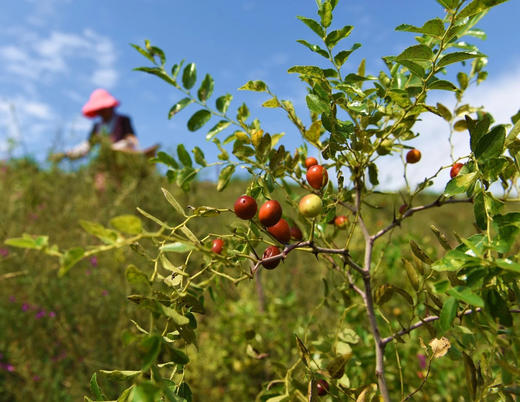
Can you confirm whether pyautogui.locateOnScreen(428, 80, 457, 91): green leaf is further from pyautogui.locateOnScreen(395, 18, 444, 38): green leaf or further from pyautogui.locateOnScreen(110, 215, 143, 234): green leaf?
pyautogui.locateOnScreen(110, 215, 143, 234): green leaf

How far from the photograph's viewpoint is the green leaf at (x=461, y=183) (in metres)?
0.62

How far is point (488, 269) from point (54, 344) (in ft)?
10.1

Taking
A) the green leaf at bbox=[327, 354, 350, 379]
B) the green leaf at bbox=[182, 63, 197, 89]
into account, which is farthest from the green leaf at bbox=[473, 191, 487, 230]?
the green leaf at bbox=[182, 63, 197, 89]

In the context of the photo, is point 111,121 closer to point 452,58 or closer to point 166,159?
point 166,159

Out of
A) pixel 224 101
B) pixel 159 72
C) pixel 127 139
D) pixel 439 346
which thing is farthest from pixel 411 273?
pixel 127 139

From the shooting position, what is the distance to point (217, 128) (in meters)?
0.95

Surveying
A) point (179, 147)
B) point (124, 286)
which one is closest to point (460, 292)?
point (179, 147)

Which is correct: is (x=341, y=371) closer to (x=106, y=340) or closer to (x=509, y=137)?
(x=509, y=137)

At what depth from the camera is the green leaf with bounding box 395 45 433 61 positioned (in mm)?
587

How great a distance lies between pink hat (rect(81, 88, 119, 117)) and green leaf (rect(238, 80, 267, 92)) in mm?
5095

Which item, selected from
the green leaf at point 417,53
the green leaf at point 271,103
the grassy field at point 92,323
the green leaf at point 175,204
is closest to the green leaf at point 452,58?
the green leaf at point 417,53

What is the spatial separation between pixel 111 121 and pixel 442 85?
18.0ft

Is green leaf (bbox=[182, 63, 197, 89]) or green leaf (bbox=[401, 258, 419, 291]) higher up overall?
green leaf (bbox=[182, 63, 197, 89])

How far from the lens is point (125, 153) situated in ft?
16.6
